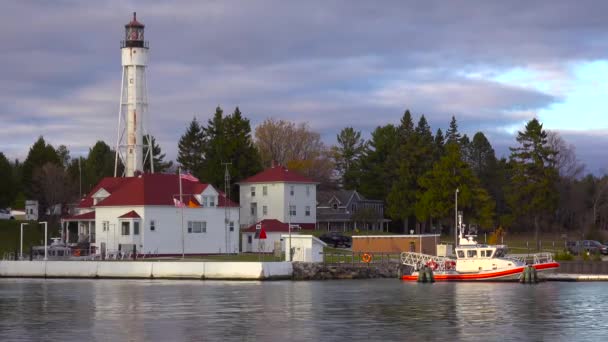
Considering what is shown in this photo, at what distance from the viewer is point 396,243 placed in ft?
308

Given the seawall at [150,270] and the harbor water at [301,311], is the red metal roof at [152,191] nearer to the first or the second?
the seawall at [150,270]

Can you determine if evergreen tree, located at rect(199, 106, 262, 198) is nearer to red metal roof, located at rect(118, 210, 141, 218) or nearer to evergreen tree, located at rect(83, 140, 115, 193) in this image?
evergreen tree, located at rect(83, 140, 115, 193)

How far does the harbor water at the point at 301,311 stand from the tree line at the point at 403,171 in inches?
1584

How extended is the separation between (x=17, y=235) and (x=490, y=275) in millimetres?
57161

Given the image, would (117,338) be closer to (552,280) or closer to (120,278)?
(120,278)

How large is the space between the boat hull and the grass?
42.6 metres

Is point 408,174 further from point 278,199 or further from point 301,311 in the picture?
point 301,311

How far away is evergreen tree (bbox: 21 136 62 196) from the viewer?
133538 mm

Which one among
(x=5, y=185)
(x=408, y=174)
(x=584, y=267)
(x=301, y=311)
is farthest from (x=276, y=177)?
(x=301, y=311)

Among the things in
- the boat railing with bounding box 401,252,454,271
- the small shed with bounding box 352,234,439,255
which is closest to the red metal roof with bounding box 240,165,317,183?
the small shed with bounding box 352,234,439,255

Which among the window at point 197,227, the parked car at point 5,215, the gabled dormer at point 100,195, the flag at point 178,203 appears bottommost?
the window at point 197,227

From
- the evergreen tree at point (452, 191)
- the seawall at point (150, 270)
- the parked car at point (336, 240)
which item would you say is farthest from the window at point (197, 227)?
the evergreen tree at point (452, 191)

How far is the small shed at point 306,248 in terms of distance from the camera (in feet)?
267

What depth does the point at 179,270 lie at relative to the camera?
77.8 metres
